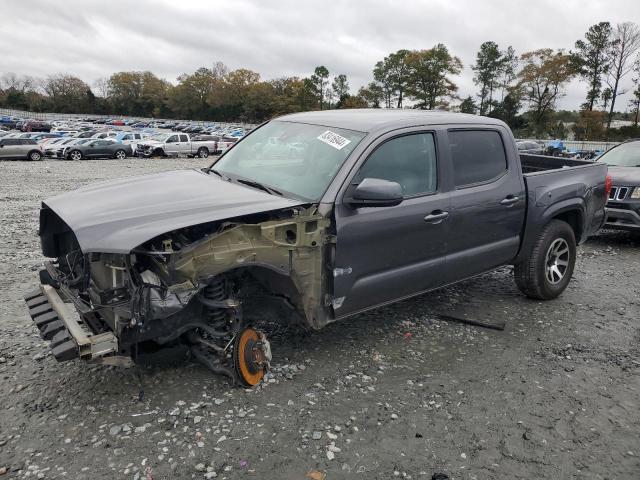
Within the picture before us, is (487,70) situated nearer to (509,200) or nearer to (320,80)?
(320,80)

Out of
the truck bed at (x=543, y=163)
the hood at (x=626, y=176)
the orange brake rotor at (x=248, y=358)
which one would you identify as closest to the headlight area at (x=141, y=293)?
the orange brake rotor at (x=248, y=358)

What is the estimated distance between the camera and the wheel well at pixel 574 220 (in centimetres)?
554

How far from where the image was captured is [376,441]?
312 cm

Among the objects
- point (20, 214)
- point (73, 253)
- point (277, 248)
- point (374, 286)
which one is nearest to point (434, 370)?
point (374, 286)

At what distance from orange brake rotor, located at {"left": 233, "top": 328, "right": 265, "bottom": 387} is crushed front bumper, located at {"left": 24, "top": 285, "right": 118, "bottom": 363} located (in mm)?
812

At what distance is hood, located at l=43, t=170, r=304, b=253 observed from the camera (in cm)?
289

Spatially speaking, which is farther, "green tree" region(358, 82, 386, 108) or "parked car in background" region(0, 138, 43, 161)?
"green tree" region(358, 82, 386, 108)

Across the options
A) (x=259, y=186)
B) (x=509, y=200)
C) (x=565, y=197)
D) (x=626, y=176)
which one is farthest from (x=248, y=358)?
(x=626, y=176)

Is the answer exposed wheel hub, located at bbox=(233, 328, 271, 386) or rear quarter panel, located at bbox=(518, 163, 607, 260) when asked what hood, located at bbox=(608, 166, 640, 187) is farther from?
exposed wheel hub, located at bbox=(233, 328, 271, 386)

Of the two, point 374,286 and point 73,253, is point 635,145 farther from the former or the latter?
point 73,253

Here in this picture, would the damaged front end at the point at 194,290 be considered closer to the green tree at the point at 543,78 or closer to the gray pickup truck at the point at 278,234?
the gray pickup truck at the point at 278,234

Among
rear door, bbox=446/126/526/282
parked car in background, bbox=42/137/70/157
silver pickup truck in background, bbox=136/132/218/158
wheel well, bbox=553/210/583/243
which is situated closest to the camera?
rear door, bbox=446/126/526/282

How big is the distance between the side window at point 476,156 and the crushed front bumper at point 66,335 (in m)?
2.96

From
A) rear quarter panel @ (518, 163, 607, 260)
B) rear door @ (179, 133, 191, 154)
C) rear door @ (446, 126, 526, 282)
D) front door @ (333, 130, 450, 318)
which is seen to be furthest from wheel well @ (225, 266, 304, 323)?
rear door @ (179, 133, 191, 154)
